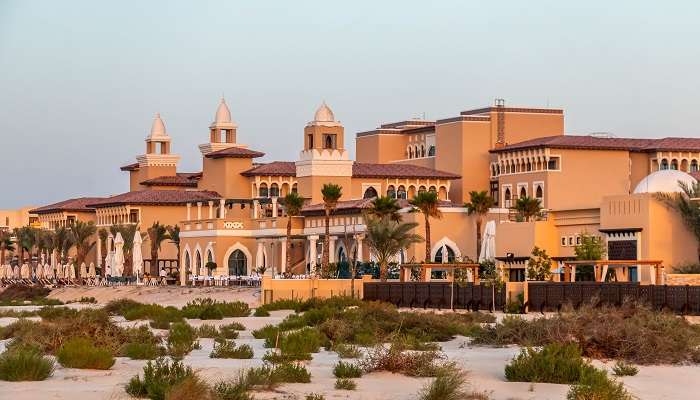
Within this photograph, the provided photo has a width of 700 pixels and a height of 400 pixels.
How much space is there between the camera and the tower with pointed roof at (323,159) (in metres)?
98.2

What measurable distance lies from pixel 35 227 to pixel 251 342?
3544 inches

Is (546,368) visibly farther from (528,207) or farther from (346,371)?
(528,207)

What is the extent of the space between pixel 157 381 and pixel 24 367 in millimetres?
3214

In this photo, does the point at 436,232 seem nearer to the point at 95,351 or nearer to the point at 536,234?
the point at 536,234

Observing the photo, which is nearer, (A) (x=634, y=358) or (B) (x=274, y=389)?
(B) (x=274, y=389)

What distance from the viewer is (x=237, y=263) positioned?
316 feet

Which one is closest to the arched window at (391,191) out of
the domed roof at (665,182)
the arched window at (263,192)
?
the arched window at (263,192)

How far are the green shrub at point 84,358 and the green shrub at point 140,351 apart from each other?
193 cm

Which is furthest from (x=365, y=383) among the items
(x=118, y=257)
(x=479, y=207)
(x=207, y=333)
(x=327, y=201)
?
(x=118, y=257)

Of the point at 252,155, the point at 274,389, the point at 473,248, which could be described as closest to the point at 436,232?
the point at 473,248

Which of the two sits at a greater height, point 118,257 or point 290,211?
point 290,211

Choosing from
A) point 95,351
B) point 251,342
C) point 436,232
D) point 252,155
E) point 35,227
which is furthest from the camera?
point 35,227

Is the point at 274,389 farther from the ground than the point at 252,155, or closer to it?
closer to it

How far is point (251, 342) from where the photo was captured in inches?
1554
